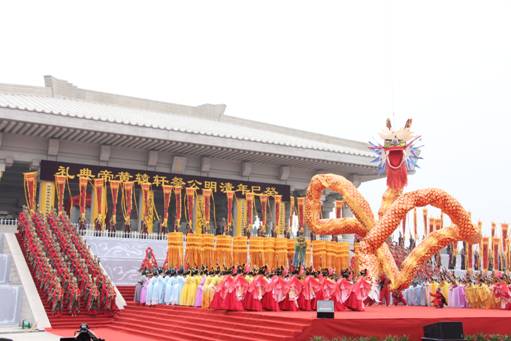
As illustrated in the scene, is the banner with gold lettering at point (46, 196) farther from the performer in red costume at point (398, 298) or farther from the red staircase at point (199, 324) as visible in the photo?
the performer in red costume at point (398, 298)

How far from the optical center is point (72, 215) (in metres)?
24.7

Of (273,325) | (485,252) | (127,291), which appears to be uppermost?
(485,252)

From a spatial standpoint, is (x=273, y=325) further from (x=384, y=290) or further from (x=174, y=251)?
(x=174, y=251)

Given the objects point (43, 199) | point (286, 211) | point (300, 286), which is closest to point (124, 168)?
point (43, 199)

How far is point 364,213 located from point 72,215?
13593mm

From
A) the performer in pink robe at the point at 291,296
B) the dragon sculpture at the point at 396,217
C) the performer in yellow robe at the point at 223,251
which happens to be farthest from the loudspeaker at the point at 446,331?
the performer in yellow robe at the point at 223,251

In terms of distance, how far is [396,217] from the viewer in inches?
585

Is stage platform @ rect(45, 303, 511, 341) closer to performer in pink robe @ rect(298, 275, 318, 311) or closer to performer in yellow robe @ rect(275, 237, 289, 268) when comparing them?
performer in pink robe @ rect(298, 275, 318, 311)

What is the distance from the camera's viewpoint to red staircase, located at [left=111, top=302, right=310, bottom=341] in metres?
9.59

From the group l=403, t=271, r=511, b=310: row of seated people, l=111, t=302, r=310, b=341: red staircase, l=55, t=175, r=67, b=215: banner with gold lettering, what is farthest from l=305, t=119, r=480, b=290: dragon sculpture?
l=55, t=175, r=67, b=215: banner with gold lettering

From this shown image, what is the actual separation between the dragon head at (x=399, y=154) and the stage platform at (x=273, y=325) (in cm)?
489

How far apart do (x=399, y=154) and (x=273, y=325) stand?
7.11m

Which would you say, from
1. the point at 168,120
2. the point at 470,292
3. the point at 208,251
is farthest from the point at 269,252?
the point at 168,120

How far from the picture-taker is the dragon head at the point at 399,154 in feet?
50.6
